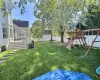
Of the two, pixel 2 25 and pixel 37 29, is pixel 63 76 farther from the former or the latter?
pixel 37 29

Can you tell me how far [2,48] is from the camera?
2042 cm

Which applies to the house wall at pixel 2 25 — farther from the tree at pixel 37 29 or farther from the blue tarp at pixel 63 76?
the blue tarp at pixel 63 76

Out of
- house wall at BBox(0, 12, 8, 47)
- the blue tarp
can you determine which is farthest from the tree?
the blue tarp

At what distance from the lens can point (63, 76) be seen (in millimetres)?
7391

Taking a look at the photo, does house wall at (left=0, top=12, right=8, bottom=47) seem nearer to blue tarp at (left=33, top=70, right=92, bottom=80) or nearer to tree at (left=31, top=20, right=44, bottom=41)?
tree at (left=31, top=20, right=44, bottom=41)

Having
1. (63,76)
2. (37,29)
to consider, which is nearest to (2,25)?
(37,29)

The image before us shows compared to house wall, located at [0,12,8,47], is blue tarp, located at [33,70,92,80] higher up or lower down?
lower down

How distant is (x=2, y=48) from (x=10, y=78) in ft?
41.2

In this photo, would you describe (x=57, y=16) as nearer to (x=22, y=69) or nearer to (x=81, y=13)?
(x=81, y=13)

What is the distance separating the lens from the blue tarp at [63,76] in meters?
7.36

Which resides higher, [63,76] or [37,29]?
[37,29]

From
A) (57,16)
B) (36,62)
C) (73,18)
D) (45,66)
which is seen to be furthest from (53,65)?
(73,18)

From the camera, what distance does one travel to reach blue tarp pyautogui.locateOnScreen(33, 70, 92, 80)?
7361 mm

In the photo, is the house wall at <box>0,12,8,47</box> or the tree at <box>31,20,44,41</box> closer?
the house wall at <box>0,12,8,47</box>
